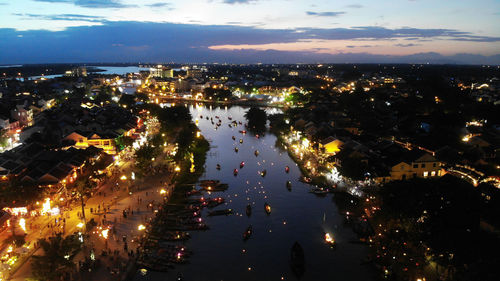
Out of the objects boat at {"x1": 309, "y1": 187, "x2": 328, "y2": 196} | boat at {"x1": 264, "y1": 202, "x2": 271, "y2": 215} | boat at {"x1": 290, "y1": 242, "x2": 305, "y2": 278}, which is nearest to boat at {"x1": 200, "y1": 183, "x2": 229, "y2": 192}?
boat at {"x1": 264, "y1": 202, "x2": 271, "y2": 215}

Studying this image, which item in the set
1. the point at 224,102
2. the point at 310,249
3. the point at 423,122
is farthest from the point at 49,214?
the point at 224,102

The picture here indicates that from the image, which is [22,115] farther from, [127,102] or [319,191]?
[319,191]

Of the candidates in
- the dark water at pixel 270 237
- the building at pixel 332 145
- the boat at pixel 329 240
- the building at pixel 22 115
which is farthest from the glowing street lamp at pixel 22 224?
the building at pixel 22 115

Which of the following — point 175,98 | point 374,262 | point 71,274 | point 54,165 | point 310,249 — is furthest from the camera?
point 175,98

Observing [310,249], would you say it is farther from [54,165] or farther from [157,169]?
[54,165]

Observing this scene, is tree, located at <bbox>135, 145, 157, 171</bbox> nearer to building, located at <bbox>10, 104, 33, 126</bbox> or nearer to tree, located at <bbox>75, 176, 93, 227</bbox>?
tree, located at <bbox>75, 176, 93, 227</bbox>
